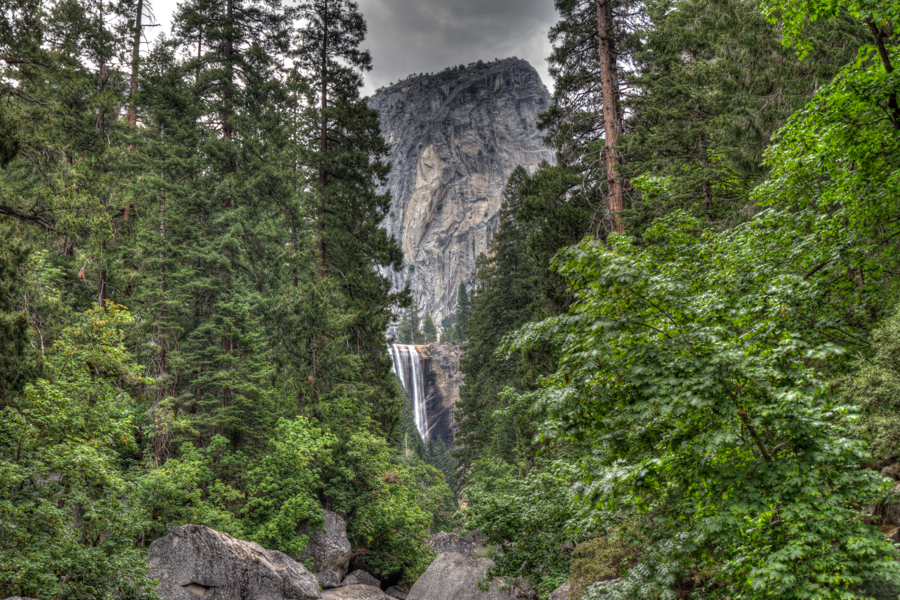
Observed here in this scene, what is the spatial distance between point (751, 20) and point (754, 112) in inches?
66.8

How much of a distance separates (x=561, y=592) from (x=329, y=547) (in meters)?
8.49

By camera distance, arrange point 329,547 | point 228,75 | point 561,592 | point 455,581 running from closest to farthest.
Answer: point 561,592 < point 455,581 < point 329,547 < point 228,75

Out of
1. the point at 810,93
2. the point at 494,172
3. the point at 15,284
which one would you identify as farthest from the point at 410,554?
the point at 494,172

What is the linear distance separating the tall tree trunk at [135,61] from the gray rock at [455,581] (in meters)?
17.0

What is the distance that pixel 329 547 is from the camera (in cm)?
1414

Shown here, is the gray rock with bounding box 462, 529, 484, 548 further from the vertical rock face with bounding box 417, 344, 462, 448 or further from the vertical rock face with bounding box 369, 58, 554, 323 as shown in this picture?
the vertical rock face with bounding box 369, 58, 554, 323

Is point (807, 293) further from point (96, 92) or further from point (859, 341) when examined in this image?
point (96, 92)

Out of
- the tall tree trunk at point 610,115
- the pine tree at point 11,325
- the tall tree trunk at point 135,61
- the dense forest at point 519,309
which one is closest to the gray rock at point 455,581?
the dense forest at point 519,309

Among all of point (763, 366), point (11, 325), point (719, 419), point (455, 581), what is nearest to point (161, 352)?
point (11, 325)

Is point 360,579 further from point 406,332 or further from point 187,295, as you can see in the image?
point 406,332

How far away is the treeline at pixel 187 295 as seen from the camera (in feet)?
23.3

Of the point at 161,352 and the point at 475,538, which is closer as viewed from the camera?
the point at 161,352

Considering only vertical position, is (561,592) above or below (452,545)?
above

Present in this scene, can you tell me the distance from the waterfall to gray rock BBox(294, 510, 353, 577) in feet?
147
